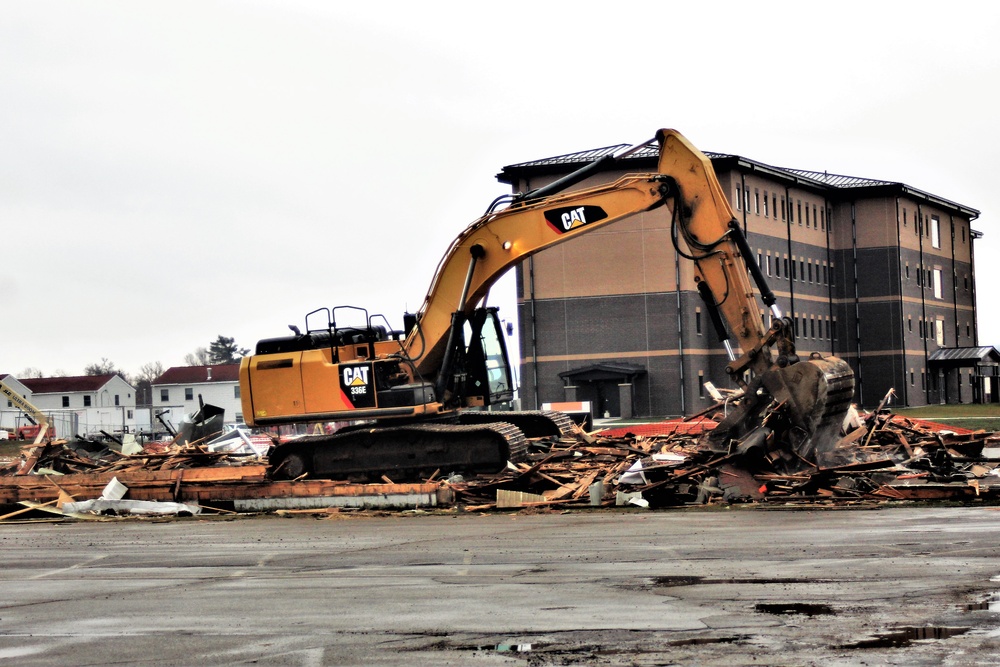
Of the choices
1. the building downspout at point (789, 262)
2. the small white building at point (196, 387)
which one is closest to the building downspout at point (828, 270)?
the building downspout at point (789, 262)

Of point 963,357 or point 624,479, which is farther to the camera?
point 963,357

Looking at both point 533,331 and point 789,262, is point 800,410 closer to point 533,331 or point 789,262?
point 533,331

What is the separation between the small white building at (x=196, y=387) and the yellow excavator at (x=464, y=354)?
101962mm

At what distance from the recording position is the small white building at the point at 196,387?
12912 cm

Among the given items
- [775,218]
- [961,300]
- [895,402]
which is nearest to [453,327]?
[775,218]

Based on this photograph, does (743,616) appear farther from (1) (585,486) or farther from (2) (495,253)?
(2) (495,253)

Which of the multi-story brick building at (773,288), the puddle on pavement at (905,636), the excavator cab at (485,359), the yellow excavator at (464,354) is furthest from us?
the multi-story brick building at (773,288)

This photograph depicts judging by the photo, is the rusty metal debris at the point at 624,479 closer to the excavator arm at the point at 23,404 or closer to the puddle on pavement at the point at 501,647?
the puddle on pavement at the point at 501,647

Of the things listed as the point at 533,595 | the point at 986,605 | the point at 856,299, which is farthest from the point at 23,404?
the point at 986,605

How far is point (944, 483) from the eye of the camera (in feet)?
69.8

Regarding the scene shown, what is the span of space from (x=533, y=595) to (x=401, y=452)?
1431 centimetres

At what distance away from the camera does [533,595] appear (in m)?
11.0

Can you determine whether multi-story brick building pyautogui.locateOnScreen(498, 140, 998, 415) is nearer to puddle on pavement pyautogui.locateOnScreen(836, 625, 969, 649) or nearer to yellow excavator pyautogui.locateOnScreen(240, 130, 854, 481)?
A: yellow excavator pyautogui.locateOnScreen(240, 130, 854, 481)

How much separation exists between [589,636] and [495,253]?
1649 centimetres
